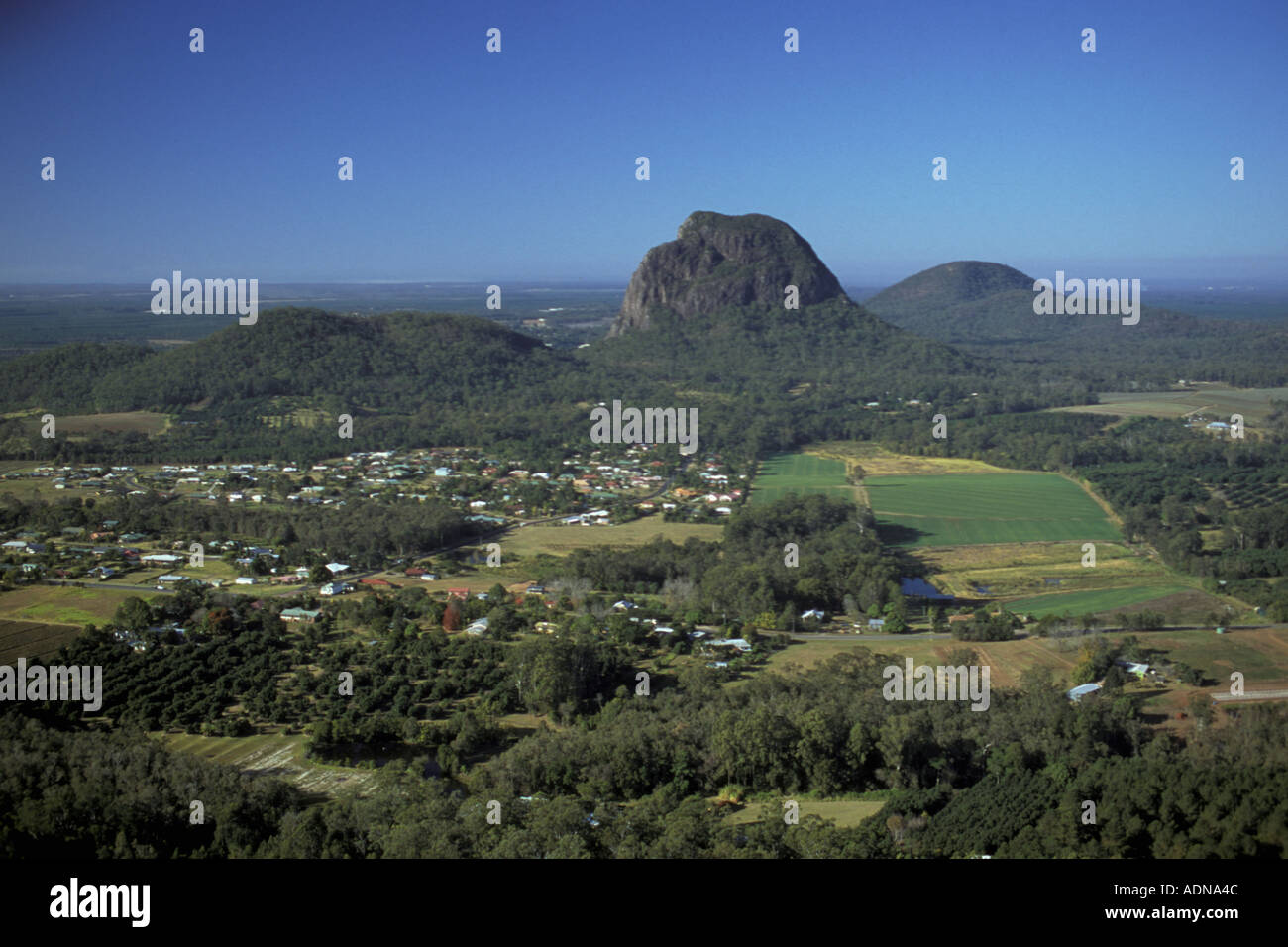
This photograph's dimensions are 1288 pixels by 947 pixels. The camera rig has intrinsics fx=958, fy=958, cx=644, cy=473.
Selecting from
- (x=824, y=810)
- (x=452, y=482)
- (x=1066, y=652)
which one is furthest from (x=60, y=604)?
A: (x=1066, y=652)

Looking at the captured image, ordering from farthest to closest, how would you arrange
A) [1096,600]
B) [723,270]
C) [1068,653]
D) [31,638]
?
[723,270]
[1096,600]
[31,638]
[1068,653]

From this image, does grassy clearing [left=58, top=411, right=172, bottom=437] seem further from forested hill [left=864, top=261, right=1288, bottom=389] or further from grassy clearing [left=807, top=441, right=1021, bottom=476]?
forested hill [left=864, top=261, right=1288, bottom=389]

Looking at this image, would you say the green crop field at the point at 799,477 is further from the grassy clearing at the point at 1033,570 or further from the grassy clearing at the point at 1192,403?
the grassy clearing at the point at 1192,403

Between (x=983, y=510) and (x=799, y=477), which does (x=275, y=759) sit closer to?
(x=983, y=510)

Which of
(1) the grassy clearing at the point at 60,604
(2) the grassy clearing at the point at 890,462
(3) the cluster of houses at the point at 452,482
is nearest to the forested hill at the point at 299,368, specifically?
(3) the cluster of houses at the point at 452,482
